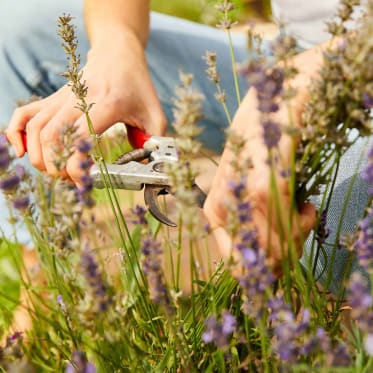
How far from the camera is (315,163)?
68 cm

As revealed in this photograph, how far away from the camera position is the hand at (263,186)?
726 mm

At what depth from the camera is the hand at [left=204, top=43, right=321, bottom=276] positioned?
0.73 metres

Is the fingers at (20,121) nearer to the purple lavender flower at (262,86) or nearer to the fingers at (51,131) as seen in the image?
the fingers at (51,131)

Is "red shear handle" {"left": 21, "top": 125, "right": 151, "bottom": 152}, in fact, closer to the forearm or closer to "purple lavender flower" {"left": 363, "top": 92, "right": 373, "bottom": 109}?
the forearm

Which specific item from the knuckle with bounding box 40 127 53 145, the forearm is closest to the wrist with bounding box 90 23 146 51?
the forearm

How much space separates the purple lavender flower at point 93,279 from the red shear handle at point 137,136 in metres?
0.71

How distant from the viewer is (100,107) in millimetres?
1305

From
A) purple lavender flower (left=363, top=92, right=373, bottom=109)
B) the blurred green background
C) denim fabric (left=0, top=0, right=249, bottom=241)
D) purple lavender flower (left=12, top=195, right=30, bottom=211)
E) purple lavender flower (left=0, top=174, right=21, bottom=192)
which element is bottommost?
the blurred green background

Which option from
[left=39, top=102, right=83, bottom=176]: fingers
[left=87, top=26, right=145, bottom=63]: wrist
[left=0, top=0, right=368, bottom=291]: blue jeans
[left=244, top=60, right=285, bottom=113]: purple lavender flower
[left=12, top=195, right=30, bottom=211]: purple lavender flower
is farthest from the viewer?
[left=0, top=0, right=368, bottom=291]: blue jeans

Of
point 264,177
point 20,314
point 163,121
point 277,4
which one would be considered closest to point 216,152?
point 277,4

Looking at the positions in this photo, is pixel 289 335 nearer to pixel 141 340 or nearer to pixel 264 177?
pixel 264 177

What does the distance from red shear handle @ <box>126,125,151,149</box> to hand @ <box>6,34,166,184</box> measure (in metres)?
0.01

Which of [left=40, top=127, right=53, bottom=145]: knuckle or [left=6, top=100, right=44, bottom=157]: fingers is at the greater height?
[left=40, top=127, right=53, bottom=145]: knuckle

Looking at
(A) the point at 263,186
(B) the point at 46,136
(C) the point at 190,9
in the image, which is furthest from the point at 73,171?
(C) the point at 190,9
